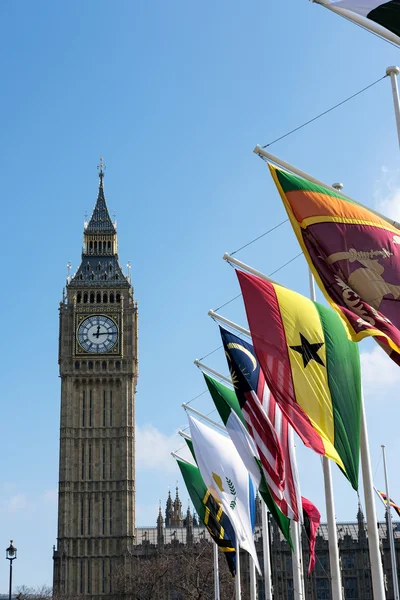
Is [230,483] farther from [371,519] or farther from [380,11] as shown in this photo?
[380,11]

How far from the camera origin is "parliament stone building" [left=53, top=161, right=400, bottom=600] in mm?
97562

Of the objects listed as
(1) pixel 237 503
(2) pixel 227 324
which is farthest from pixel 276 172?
(1) pixel 237 503

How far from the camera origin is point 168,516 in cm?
13050

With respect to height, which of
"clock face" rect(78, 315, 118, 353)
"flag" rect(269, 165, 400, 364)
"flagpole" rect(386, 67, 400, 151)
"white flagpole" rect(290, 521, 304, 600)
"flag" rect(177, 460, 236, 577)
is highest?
"clock face" rect(78, 315, 118, 353)

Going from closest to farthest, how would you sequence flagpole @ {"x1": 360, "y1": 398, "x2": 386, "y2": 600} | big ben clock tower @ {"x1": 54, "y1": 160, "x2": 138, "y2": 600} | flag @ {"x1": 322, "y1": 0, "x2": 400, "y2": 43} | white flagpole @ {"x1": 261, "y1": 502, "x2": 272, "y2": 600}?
flag @ {"x1": 322, "y1": 0, "x2": 400, "y2": 43} → flagpole @ {"x1": 360, "y1": 398, "x2": 386, "y2": 600} → white flagpole @ {"x1": 261, "y1": 502, "x2": 272, "y2": 600} → big ben clock tower @ {"x1": 54, "y1": 160, "x2": 138, "y2": 600}

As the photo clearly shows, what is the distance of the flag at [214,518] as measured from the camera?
4288cm

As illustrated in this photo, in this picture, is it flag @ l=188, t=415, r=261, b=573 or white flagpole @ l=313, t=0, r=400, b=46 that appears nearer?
white flagpole @ l=313, t=0, r=400, b=46

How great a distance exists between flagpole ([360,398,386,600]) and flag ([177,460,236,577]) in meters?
18.8

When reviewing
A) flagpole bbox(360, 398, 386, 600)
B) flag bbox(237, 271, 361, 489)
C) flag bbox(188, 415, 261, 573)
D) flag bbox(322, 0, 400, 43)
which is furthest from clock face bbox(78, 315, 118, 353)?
flag bbox(322, 0, 400, 43)

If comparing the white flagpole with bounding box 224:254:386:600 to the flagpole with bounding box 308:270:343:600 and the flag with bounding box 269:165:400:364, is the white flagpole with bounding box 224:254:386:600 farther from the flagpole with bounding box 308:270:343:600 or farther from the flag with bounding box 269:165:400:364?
the flag with bounding box 269:165:400:364

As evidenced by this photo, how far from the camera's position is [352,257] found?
797 inches

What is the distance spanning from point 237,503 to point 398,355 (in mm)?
22559

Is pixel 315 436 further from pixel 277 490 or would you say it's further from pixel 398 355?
pixel 277 490

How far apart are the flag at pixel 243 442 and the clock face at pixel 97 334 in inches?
2550
